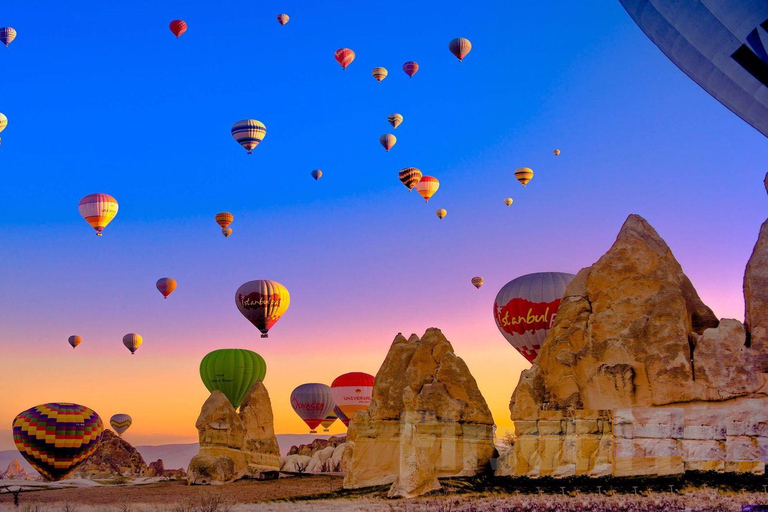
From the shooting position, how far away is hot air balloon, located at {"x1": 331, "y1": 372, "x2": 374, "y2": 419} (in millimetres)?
85438

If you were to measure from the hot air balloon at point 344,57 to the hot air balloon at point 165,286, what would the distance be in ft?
75.4

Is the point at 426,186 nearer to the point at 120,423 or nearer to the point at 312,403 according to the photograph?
the point at 312,403

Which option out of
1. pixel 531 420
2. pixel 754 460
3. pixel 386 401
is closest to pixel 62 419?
pixel 386 401

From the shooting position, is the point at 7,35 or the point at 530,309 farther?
the point at 7,35

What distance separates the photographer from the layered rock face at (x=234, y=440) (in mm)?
62750

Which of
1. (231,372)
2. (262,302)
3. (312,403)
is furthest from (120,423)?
(262,302)

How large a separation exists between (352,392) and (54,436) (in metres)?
27.3

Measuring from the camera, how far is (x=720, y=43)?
40.0m

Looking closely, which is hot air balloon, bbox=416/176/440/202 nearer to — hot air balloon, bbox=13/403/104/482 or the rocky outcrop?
hot air balloon, bbox=13/403/104/482

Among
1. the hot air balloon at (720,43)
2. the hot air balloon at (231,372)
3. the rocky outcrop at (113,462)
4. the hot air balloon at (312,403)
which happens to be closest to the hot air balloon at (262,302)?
the hot air balloon at (231,372)

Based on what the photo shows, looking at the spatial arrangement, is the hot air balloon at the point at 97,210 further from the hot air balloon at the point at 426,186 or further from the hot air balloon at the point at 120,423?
the hot air balloon at the point at 120,423

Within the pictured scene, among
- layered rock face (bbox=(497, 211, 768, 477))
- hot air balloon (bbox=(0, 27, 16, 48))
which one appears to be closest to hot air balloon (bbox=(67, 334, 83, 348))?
hot air balloon (bbox=(0, 27, 16, 48))

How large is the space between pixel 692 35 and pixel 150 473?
6760 centimetres

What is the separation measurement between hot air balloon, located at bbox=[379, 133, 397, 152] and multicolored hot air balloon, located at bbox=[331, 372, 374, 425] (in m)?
26.2
